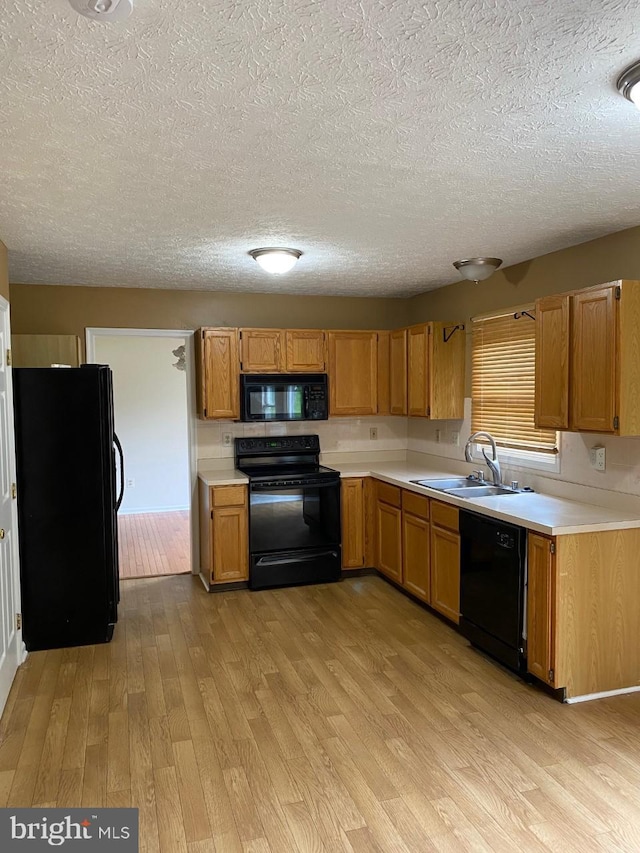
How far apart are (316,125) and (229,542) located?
11.2 ft

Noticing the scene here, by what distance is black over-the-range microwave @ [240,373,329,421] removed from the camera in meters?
4.92

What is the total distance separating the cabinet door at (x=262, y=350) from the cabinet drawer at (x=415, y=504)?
4.84ft

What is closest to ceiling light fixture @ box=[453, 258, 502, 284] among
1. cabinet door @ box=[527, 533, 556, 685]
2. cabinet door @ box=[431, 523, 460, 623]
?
cabinet door @ box=[431, 523, 460, 623]

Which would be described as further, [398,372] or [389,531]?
[398,372]

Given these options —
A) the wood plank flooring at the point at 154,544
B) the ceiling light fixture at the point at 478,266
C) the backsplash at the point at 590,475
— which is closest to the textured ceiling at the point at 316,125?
the ceiling light fixture at the point at 478,266

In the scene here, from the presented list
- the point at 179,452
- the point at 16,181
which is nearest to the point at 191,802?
the point at 16,181

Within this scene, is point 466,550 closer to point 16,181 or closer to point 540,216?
point 540,216

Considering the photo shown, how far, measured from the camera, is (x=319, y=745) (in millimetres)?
2711

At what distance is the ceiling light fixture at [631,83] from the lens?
161 cm

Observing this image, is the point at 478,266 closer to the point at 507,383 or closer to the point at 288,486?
the point at 507,383

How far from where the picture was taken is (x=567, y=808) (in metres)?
2.28

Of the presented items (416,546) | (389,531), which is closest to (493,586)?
(416,546)

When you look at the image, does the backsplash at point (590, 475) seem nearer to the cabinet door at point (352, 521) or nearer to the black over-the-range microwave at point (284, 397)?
the cabinet door at point (352, 521)

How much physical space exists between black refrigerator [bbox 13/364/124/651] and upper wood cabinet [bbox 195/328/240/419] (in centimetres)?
107
